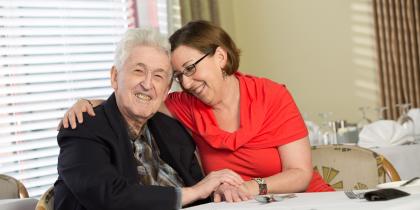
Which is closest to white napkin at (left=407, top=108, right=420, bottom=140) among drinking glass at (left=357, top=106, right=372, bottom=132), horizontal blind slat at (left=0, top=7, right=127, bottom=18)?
drinking glass at (left=357, top=106, right=372, bottom=132)

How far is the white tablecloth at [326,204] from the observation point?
5.37ft

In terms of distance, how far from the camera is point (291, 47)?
6.75 metres

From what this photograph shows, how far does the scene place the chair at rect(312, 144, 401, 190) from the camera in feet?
8.14

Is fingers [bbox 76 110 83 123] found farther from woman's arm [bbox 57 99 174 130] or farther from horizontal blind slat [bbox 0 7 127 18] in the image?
horizontal blind slat [bbox 0 7 127 18]

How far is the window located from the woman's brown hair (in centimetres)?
278

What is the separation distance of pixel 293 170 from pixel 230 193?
1.34 ft

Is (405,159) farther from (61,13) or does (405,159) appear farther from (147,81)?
(61,13)

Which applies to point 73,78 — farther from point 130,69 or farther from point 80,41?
point 130,69

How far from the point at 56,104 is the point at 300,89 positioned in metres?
2.50

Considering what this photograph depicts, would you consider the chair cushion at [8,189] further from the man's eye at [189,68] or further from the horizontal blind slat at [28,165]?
the horizontal blind slat at [28,165]

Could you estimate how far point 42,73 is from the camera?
5.13 metres

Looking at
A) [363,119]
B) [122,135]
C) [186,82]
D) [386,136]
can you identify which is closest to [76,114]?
[122,135]

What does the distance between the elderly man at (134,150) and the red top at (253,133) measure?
0.07m

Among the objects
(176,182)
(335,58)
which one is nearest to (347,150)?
(176,182)
